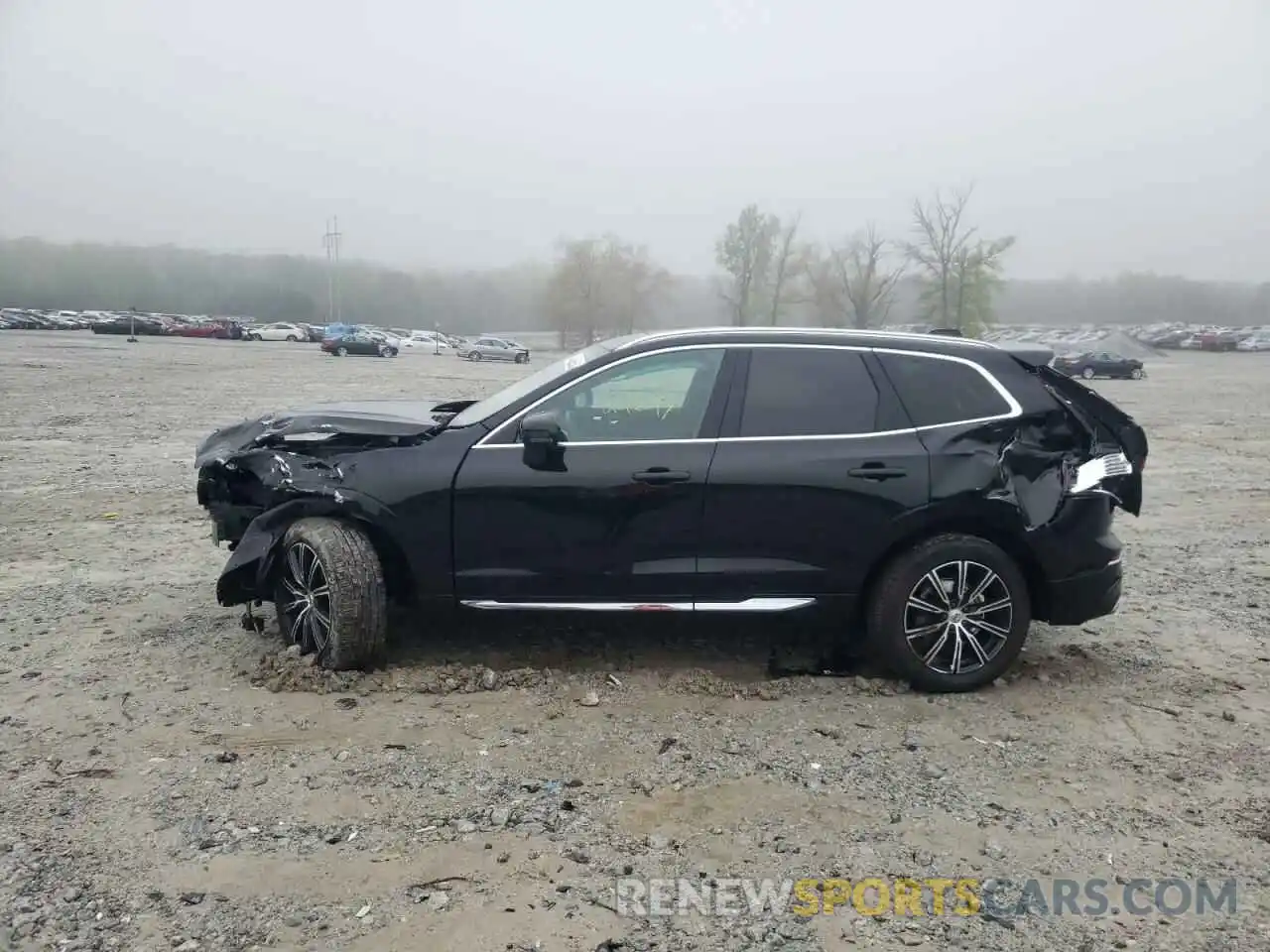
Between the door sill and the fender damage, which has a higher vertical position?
the fender damage

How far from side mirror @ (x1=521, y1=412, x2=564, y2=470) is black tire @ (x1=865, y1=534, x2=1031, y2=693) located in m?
1.68

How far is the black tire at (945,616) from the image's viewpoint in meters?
4.50

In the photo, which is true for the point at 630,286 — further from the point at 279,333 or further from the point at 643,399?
the point at 643,399

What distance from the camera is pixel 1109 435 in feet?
15.9

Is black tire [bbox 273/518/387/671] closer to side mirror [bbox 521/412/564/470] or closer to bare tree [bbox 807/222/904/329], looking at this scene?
side mirror [bbox 521/412/564/470]

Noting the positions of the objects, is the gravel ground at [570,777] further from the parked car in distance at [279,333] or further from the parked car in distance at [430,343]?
the parked car in distance at [279,333]

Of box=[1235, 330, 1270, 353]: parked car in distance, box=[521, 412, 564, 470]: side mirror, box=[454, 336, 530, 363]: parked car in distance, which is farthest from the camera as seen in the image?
box=[1235, 330, 1270, 353]: parked car in distance

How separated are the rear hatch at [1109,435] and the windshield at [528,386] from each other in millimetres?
2162

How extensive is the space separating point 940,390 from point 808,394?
66cm

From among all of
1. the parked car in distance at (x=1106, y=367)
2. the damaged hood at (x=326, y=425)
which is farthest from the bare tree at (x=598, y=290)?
the damaged hood at (x=326, y=425)

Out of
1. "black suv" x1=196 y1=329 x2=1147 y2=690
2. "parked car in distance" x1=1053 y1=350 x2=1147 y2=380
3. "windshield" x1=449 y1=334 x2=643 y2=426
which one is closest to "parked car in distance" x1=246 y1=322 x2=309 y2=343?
"parked car in distance" x1=1053 y1=350 x2=1147 y2=380

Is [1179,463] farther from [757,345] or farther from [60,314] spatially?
[60,314]

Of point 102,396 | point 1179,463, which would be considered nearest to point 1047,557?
point 1179,463

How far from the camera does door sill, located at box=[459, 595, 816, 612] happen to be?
4527mm
